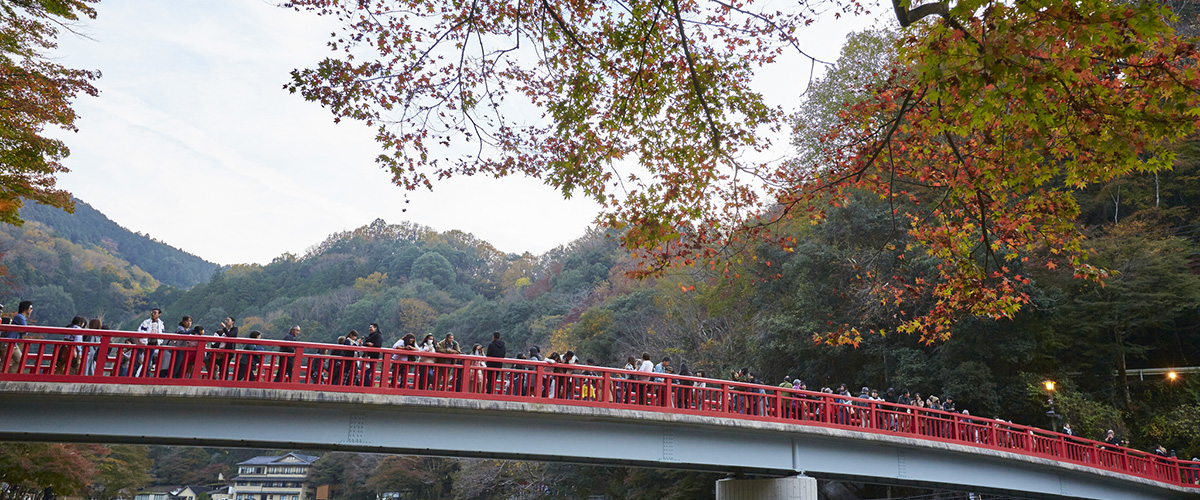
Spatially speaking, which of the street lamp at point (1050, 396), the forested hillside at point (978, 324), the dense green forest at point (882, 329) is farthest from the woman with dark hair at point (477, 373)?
the street lamp at point (1050, 396)

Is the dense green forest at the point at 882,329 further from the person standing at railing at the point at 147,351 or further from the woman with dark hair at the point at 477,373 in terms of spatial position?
the person standing at railing at the point at 147,351

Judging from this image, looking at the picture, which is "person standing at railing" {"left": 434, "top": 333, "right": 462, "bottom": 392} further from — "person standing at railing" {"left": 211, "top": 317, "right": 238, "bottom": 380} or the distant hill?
the distant hill

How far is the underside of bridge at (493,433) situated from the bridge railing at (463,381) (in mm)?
189

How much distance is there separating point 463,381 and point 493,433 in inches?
44.0

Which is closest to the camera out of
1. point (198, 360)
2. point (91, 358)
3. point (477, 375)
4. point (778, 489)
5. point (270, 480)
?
point (198, 360)

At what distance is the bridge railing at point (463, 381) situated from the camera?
33.3 ft

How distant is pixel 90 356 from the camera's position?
1070cm

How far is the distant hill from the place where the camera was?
97.1 m

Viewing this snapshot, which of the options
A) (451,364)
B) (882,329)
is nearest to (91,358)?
(451,364)

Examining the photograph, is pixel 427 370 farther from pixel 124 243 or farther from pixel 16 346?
pixel 124 243

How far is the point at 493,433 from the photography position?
12.2m

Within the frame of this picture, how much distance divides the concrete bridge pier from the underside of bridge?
3.2 inches

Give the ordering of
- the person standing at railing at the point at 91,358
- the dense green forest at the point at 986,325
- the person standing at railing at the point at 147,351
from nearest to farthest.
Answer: the person standing at railing at the point at 91,358
the person standing at railing at the point at 147,351
the dense green forest at the point at 986,325

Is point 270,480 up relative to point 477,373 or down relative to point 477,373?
down
